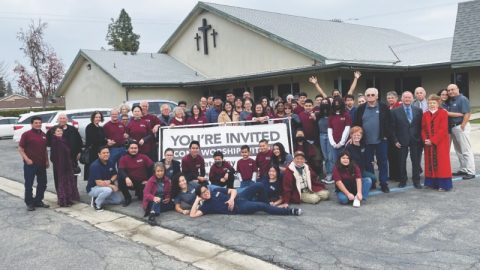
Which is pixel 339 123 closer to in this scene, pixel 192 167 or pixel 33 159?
pixel 192 167

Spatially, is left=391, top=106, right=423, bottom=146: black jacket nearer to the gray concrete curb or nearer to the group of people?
the group of people

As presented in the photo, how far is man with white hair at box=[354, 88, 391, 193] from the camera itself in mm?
7719

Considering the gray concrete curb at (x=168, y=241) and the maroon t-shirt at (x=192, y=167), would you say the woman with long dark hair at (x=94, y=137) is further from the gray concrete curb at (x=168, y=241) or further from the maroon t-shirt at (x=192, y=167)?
the maroon t-shirt at (x=192, y=167)

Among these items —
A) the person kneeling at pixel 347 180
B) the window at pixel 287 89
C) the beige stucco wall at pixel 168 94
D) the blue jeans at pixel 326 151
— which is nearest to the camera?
the person kneeling at pixel 347 180

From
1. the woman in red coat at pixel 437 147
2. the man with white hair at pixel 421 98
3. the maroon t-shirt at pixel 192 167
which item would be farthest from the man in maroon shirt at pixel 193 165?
the man with white hair at pixel 421 98

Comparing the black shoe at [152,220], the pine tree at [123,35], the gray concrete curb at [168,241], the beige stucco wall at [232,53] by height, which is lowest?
the gray concrete curb at [168,241]

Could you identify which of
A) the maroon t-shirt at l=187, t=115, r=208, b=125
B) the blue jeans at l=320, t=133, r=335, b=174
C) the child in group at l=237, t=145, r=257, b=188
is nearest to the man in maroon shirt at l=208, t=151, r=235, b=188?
the child in group at l=237, t=145, r=257, b=188

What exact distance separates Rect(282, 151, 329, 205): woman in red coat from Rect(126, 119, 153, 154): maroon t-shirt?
10.2ft

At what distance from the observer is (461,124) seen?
841cm

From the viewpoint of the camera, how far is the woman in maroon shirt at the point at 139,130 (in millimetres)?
8680

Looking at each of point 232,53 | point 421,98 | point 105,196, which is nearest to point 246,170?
point 105,196

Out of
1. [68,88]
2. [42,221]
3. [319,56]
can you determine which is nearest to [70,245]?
[42,221]

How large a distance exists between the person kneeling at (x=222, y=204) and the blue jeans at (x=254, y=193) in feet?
0.41

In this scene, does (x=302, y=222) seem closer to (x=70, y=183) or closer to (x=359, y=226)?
(x=359, y=226)
